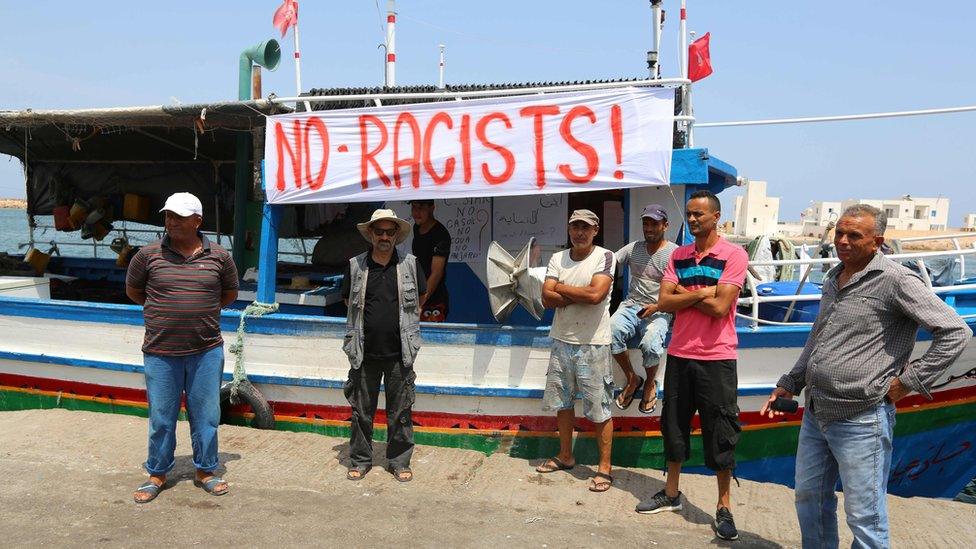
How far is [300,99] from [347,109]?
0.38m

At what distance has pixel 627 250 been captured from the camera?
4.72m

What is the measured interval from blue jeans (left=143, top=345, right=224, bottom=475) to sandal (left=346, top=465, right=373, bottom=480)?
88cm

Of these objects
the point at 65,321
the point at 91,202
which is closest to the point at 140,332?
the point at 65,321

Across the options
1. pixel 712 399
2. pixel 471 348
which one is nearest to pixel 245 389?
pixel 471 348

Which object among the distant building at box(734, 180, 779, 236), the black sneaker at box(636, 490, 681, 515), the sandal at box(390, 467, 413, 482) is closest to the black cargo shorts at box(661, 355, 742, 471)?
the black sneaker at box(636, 490, 681, 515)

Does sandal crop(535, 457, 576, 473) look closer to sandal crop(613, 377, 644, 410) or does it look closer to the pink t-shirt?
sandal crop(613, 377, 644, 410)

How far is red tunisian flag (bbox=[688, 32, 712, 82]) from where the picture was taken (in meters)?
5.77

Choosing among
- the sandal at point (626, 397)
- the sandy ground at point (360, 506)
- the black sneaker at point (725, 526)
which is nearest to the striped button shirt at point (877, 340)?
the black sneaker at point (725, 526)

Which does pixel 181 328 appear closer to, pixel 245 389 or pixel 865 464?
pixel 245 389

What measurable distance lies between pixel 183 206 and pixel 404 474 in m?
2.17

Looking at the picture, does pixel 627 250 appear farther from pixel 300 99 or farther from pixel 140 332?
pixel 140 332

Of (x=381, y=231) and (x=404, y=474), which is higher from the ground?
(x=381, y=231)

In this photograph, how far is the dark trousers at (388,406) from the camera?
15.1ft

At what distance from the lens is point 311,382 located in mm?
5504
